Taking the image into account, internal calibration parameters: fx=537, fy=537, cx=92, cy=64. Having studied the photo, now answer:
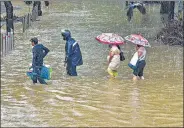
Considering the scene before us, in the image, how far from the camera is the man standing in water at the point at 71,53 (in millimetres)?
14508

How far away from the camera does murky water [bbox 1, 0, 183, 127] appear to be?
1048 centimetres

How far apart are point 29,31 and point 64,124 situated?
1679 cm

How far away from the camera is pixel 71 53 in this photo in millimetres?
14633


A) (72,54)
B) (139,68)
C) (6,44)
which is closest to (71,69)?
(72,54)

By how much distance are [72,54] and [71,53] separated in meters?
0.05

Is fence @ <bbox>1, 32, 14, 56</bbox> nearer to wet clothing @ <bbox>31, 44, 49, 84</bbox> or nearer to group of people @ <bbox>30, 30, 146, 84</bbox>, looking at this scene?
group of people @ <bbox>30, 30, 146, 84</bbox>

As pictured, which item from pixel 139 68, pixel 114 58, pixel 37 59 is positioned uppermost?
pixel 37 59

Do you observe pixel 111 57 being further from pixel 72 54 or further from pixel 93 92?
pixel 93 92

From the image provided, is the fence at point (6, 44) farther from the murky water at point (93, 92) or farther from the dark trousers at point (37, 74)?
the dark trousers at point (37, 74)

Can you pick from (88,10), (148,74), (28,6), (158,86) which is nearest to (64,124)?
(158,86)

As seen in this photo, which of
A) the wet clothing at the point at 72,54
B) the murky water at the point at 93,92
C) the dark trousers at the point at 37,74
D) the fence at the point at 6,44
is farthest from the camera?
the fence at the point at 6,44

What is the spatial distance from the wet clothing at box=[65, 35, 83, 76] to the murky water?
12.4 inches

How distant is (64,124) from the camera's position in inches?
395

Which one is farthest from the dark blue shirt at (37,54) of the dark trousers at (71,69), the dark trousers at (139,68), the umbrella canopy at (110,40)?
the dark trousers at (139,68)
